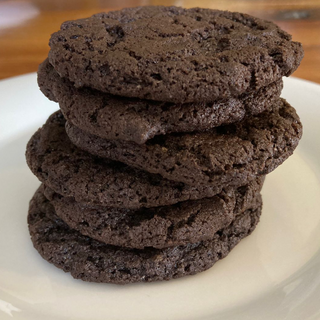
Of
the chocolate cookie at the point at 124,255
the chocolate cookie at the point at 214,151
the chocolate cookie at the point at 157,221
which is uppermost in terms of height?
the chocolate cookie at the point at 214,151

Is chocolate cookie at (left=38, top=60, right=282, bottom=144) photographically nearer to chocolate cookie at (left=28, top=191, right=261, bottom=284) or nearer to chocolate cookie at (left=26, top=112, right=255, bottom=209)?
chocolate cookie at (left=26, top=112, right=255, bottom=209)

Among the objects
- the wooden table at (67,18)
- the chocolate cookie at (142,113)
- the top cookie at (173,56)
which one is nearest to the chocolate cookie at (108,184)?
the chocolate cookie at (142,113)

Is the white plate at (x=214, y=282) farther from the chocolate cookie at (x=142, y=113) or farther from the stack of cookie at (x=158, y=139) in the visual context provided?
the chocolate cookie at (x=142, y=113)

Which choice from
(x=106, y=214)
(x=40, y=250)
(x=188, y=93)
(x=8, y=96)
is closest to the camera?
(x=188, y=93)

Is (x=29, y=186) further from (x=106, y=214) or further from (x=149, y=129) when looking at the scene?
(x=149, y=129)

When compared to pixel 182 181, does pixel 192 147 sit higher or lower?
higher

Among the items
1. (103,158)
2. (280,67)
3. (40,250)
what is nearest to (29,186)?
(40,250)
